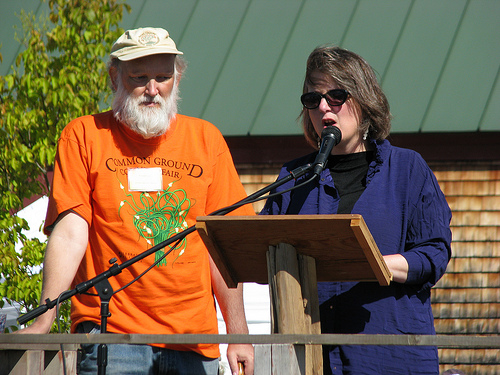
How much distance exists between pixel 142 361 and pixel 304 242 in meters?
1.10

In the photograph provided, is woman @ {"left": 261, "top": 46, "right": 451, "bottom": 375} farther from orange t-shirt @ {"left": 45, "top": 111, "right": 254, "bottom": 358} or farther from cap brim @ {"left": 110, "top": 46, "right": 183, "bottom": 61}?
cap brim @ {"left": 110, "top": 46, "right": 183, "bottom": 61}

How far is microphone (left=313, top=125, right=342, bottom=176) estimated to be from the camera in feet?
8.43

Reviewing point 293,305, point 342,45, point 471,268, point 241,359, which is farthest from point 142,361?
point 342,45

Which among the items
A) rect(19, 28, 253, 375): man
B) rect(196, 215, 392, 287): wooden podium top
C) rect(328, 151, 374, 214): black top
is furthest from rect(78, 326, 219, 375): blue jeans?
rect(328, 151, 374, 214): black top

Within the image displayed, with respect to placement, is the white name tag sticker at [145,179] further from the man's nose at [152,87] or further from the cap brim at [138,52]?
the cap brim at [138,52]

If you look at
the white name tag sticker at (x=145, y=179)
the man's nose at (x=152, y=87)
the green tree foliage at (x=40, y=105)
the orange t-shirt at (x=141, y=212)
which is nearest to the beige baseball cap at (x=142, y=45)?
the man's nose at (x=152, y=87)

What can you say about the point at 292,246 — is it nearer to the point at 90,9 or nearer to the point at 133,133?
the point at 133,133

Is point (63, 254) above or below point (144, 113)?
Answer: below

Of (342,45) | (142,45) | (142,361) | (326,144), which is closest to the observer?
(326,144)

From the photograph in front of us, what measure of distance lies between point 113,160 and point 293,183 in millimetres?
878

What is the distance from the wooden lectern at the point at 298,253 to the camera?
84.3 inches

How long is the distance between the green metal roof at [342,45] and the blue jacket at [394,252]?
381cm

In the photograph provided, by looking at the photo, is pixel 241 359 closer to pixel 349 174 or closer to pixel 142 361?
pixel 142 361

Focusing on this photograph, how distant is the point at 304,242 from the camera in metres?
2.27
